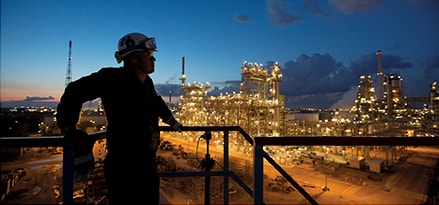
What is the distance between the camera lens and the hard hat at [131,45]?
6.37 ft

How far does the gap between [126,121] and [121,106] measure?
0.12 m

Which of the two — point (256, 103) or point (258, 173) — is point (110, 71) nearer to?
point (258, 173)

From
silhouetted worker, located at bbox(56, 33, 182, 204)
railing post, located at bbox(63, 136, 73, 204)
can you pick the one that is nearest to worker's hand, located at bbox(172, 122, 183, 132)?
silhouetted worker, located at bbox(56, 33, 182, 204)

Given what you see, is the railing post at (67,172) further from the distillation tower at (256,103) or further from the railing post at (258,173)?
the distillation tower at (256,103)

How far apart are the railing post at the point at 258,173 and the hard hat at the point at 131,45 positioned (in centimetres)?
126

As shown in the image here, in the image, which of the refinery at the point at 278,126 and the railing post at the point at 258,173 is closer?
the railing post at the point at 258,173

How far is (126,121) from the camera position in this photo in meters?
1.80

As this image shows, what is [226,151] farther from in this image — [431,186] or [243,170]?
[431,186]

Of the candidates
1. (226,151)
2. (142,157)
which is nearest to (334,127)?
(226,151)

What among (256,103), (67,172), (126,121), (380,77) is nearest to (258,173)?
(126,121)

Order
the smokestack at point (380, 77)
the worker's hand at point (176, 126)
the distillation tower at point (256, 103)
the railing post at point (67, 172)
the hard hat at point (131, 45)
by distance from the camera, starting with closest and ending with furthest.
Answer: the railing post at point (67, 172) → the hard hat at point (131, 45) → the worker's hand at point (176, 126) → the distillation tower at point (256, 103) → the smokestack at point (380, 77)

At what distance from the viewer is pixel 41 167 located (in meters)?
1.90

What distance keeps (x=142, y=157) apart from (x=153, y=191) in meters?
0.34

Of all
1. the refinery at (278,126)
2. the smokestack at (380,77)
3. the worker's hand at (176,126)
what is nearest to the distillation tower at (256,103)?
the refinery at (278,126)
